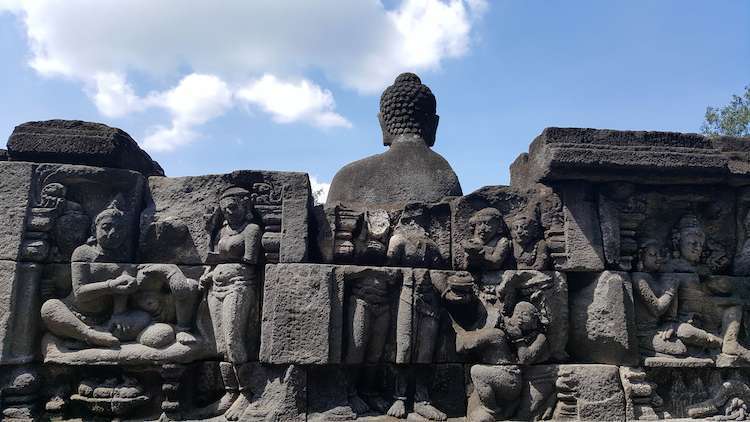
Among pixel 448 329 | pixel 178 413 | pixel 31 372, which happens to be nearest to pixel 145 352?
pixel 178 413

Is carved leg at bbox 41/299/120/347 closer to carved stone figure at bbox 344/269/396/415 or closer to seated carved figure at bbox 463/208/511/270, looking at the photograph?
carved stone figure at bbox 344/269/396/415

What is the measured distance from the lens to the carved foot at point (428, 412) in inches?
173

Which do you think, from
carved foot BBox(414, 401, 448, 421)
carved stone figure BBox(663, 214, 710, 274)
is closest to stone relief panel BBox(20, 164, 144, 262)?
carved foot BBox(414, 401, 448, 421)

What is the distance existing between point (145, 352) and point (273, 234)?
4.89ft

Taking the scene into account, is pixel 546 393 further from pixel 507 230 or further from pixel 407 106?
pixel 407 106

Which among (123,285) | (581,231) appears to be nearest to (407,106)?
(581,231)

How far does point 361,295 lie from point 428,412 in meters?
1.16

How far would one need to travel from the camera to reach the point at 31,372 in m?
4.42

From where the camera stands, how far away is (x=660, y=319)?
4914mm

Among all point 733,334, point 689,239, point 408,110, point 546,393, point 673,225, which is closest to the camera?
point 546,393

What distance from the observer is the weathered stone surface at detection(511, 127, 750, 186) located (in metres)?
4.67

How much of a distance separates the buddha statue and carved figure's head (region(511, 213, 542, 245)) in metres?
1.09

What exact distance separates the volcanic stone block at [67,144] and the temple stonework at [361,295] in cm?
2

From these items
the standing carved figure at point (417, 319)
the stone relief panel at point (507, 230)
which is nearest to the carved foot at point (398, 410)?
the standing carved figure at point (417, 319)
